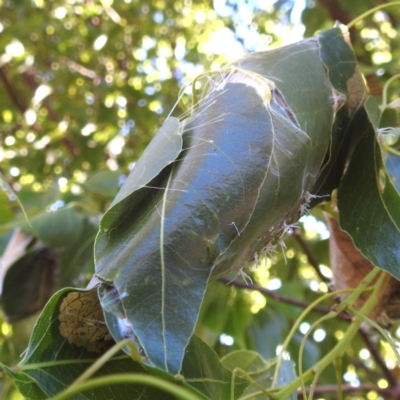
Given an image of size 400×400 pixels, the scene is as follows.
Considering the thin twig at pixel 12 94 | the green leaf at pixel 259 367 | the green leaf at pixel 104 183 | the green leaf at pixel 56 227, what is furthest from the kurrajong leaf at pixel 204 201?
the thin twig at pixel 12 94

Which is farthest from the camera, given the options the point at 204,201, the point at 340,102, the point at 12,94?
the point at 12,94

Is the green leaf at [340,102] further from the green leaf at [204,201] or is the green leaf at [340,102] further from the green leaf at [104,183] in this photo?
the green leaf at [104,183]

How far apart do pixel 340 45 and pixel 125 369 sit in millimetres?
400

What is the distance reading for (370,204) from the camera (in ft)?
1.62

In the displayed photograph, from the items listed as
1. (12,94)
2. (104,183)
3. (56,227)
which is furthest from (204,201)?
(12,94)

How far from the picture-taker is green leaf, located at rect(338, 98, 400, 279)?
0.46 metres

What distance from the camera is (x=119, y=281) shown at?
0.32 m

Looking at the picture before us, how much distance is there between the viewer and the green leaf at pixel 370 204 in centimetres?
46

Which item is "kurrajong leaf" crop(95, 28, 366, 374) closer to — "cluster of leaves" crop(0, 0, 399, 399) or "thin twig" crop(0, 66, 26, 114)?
"cluster of leaves" crop(0, 0, 399, 399)

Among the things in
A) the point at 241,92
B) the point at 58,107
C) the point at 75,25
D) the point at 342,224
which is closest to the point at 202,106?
the point at 241,92

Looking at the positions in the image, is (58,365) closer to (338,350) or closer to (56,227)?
(338,350)

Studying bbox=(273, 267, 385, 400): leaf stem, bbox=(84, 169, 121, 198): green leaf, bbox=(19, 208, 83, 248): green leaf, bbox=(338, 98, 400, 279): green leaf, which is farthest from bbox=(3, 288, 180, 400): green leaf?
bbox=(84, 169, 121, 198): green leaf

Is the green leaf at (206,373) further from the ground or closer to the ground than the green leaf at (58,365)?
closer to the ground

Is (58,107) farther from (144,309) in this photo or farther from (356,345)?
(144,309)
